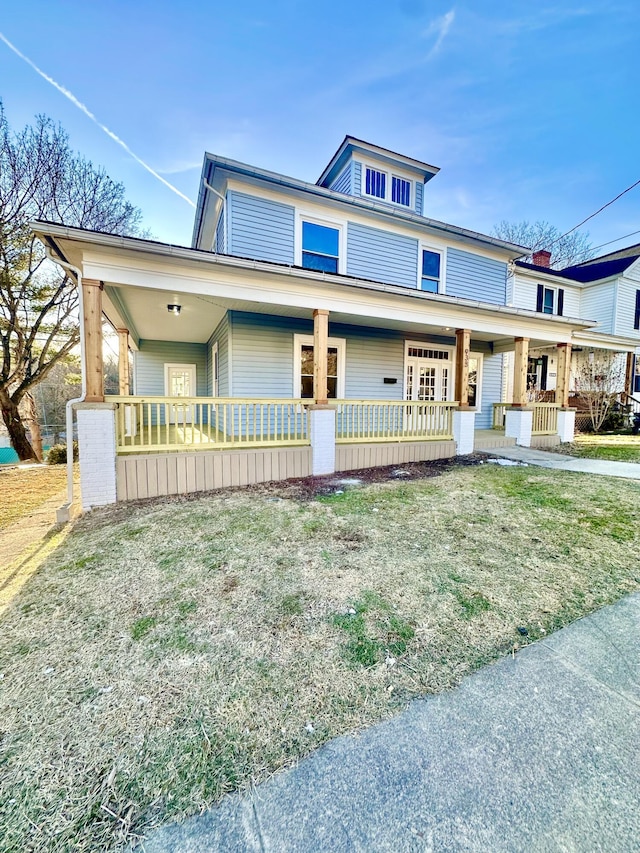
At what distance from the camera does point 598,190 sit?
14812mm

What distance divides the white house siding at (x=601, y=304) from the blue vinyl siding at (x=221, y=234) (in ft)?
54.0

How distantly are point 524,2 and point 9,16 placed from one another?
11.5 metres

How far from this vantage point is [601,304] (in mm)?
16422

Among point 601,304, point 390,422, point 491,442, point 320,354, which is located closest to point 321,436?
point 320,354

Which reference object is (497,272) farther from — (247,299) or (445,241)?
(247,299)

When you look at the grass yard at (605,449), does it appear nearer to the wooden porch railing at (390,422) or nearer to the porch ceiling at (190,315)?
the porch ceiling at (190,315)

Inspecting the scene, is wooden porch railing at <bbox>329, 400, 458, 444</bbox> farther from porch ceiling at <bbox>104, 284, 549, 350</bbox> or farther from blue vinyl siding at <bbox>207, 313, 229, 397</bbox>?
blue vinyl siding at <bbox>207, 313, 229, 397</bbox>

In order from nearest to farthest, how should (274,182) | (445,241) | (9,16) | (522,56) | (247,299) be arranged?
1. (247,299)
2. (9,16)
3. (274,182)
4. (522,56)
5. (445,241)

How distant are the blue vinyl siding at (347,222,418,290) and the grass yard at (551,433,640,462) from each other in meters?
6.31

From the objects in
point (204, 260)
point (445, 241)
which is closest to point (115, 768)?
point (204, 260)

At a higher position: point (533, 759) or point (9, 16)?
point (9, 16)

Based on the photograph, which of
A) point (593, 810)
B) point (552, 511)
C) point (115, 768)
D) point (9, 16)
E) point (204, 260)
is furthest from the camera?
point (9, 16)

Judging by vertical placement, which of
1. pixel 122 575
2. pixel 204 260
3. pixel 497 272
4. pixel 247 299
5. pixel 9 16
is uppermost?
pixel 9 16

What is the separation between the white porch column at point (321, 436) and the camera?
696 centimetres
